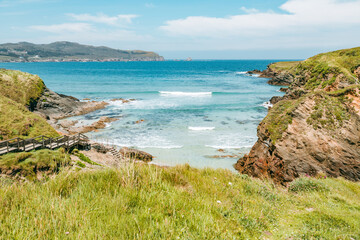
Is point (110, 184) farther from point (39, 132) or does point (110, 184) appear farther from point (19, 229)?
point (39, 132)

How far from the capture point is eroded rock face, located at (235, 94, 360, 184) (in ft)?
39.9

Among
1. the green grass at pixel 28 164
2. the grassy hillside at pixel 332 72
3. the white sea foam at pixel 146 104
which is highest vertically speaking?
the grassy hillside at pixel 332 72

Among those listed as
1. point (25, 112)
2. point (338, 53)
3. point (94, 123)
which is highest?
point (338, 53)

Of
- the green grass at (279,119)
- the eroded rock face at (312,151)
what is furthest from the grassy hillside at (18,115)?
the eroded rock face at (312,151)

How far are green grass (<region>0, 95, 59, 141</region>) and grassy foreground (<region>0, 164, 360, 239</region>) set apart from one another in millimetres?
18939

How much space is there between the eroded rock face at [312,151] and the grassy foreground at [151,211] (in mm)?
5728

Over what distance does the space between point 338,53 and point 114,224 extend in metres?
41.9

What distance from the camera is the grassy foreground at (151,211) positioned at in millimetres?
3398

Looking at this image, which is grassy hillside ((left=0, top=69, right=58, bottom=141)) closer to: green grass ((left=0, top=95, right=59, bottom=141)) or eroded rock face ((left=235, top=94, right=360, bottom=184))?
green grass ((left=0, top=95, right=59, bottom=141))

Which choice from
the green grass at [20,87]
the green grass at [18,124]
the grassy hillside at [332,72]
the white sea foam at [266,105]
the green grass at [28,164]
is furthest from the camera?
the white sea foam at [266,105]

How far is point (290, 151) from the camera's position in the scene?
1283cm

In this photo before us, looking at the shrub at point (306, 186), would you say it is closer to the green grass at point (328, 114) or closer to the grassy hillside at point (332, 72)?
the green grass at point (328, 114)

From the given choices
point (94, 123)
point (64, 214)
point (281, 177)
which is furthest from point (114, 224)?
point (94, 123)

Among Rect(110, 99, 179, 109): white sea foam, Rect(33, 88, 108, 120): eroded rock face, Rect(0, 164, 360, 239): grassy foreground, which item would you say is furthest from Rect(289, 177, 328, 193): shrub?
Rect(110, 99, 179, 109): white sea foam
